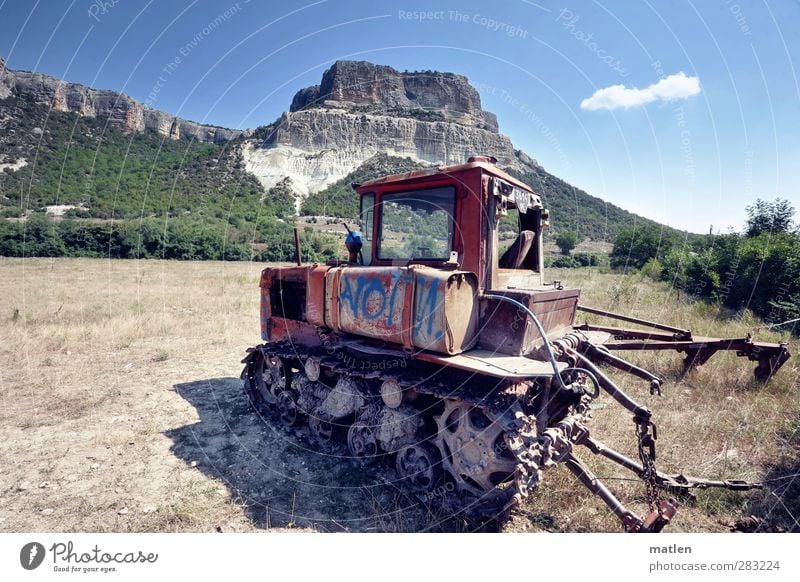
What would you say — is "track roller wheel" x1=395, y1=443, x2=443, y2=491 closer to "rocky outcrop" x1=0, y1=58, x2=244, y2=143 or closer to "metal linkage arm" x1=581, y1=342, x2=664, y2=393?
"metal linkage arm" x1=581, y1=342, x2=664, y2=393

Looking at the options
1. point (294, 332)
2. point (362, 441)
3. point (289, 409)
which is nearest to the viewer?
point (362, 441)

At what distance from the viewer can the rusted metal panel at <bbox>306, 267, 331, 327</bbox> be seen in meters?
4.73

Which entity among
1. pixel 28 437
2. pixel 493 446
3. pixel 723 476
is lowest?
pixel 28 437

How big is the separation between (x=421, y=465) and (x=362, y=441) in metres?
0.86

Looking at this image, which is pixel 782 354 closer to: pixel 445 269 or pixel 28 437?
pixel 445 269

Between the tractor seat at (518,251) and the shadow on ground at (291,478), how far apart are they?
2795 millimetres

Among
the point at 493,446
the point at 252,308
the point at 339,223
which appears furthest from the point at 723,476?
the point at 252,308

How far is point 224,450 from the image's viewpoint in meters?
5.05

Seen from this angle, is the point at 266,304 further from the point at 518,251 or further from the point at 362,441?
the point at 518,251

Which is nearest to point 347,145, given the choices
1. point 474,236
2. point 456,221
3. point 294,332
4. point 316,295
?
point 294,332

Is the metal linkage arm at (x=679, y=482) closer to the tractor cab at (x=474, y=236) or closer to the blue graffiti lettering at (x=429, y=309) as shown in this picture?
the tractor cab at (x=474, y=236)

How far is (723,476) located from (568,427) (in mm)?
2347

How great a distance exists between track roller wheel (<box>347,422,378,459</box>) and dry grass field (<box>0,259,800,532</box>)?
22 cm
